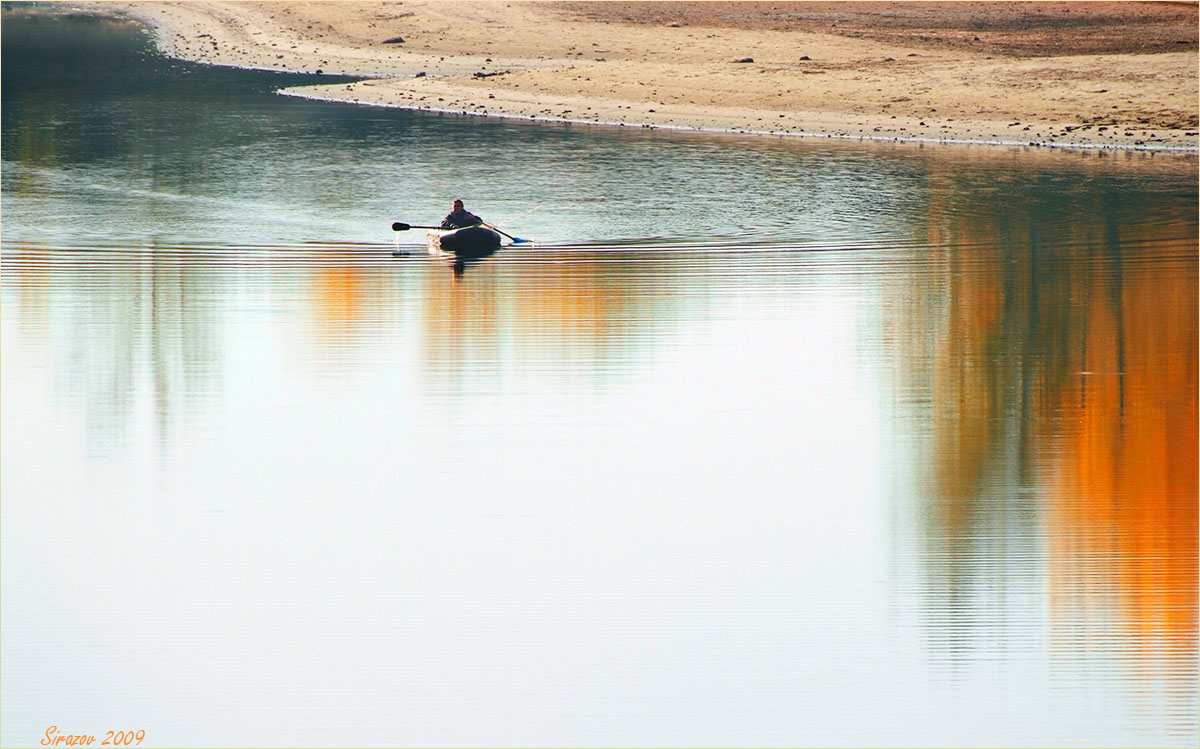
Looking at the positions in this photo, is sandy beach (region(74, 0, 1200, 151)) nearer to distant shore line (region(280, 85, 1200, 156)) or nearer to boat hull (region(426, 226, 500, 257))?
distant shore line (region(280, 85, 1200, 156))

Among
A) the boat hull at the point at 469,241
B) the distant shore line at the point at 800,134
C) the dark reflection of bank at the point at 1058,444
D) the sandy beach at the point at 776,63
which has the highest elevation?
→ the sandy beach at the point at 776,63

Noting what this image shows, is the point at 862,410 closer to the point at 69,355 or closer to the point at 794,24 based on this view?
the point at 69,355

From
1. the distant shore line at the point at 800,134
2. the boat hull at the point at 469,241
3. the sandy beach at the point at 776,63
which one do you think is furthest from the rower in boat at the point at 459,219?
the sandy beach at the point at 776,63

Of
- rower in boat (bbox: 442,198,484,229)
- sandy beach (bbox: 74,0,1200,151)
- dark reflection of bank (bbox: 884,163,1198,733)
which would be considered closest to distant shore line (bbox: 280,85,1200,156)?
sandy beach (bbox: 74,0,1200,151)

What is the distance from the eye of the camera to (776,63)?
41875mm

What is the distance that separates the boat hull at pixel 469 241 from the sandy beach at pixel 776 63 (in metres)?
14.6

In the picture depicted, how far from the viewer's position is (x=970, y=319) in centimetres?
1798

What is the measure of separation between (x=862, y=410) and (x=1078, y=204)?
13.3 meters

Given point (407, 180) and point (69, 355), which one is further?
point (407, 180)

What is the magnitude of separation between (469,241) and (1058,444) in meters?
11.0

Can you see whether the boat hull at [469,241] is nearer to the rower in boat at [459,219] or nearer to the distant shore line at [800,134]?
the rower in boat at [459,219]

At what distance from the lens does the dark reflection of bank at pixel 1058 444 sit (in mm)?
10281

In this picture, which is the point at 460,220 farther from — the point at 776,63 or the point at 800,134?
the point at 776,63

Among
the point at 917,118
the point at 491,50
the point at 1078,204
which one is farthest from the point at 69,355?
the point at 491,50
